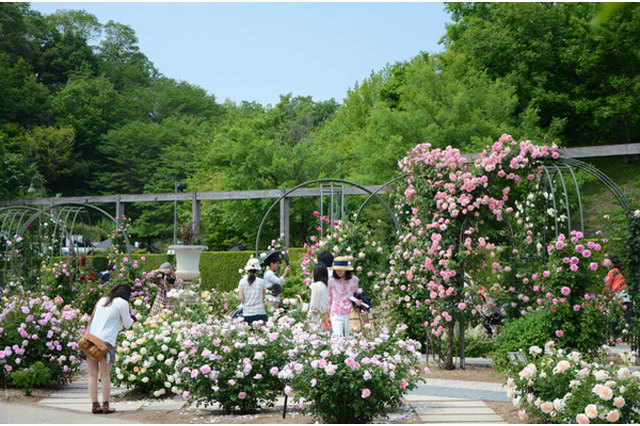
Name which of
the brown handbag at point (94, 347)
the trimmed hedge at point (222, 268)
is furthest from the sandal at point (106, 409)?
the trimmed hedge at point (222, 268)

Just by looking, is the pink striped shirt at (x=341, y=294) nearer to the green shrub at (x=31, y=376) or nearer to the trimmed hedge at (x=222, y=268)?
the green shrub at (x=31, y=376)

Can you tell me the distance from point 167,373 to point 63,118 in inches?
1604

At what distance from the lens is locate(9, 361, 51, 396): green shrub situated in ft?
25.1

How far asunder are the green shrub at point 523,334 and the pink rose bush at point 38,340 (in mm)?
4959

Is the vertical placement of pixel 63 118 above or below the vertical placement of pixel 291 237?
above

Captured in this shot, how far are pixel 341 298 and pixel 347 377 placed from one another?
2.38m

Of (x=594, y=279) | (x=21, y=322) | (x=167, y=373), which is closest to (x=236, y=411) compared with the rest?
(x=167, y=373)

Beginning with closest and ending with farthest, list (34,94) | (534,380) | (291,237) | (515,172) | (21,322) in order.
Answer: (534,380)
(21,322)
(515,172)
(291,237)
(34,94)

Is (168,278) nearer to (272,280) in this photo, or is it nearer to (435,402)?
(272,280)

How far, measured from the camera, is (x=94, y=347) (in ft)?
21.4

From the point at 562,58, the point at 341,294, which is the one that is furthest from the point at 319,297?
the point at 562,58

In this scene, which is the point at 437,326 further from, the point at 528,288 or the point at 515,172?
the point at 515,172

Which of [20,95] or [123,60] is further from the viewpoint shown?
[123,60]

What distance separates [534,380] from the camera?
5203 millimetres
